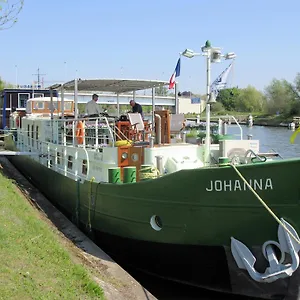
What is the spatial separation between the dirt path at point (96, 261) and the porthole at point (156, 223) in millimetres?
852

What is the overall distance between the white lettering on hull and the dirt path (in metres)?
1.77

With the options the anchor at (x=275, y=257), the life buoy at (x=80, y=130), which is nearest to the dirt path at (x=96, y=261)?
the anchor at (x=275, y=257)

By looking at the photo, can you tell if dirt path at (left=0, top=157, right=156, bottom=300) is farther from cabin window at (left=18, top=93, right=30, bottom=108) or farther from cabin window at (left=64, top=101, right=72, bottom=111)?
cabin window at (left=18, top=93, right=30, bottom=108)

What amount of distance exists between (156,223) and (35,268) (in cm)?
235

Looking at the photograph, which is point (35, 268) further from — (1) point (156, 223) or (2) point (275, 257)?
(2) point (275, 257)

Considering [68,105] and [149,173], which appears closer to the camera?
[149,173]

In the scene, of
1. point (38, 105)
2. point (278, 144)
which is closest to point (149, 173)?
point (38, 105)

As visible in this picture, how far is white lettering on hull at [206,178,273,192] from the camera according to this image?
600cm

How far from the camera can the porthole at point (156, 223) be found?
7.21m

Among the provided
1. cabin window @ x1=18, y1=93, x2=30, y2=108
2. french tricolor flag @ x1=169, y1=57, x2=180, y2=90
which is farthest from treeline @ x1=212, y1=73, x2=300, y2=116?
french tricolor flag @ x1=169, y1=57, x2=180, y2=90

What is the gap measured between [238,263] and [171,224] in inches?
47.0

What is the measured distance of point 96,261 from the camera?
24.7 ft

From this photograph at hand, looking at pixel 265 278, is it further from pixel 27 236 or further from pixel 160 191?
pixel 27 236

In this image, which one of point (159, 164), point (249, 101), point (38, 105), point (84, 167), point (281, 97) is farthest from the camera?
point (249, 101)
